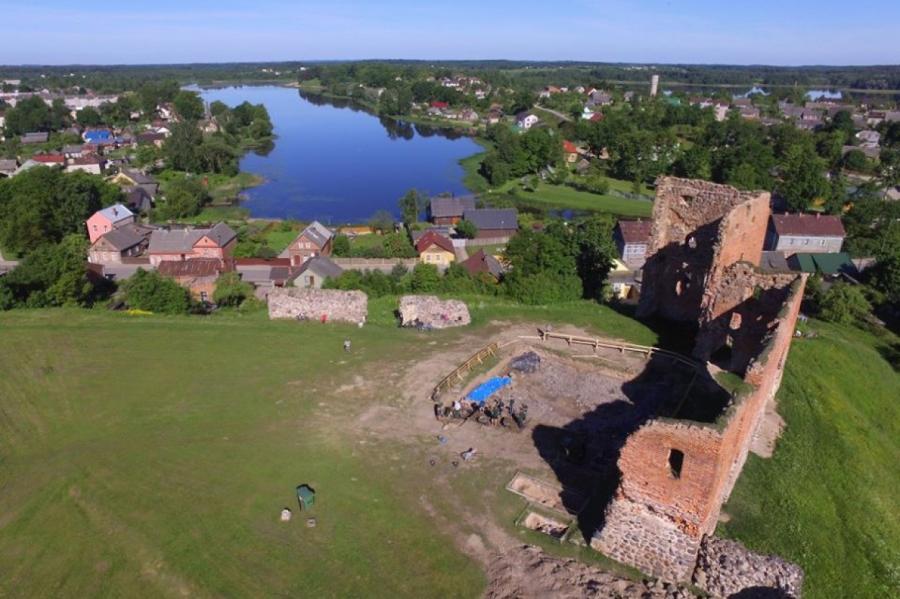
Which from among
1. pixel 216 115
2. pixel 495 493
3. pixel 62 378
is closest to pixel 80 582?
pixel 495 493


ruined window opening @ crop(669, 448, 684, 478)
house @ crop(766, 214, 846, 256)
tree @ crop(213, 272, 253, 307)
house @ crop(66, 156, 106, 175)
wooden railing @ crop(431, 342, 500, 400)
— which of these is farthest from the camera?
house @ crop(66, 156, 106, 175)

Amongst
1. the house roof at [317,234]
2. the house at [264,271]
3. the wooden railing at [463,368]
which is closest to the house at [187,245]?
the house at [264,271]

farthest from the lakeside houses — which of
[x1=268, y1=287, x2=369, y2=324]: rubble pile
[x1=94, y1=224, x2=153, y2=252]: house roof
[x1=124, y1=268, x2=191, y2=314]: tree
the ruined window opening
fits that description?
the ruined window opening

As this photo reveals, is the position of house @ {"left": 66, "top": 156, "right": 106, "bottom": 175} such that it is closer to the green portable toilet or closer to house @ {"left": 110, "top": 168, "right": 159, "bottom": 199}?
house @ {"left": 110, "top": 168, "right": 159, "bottom": 199}

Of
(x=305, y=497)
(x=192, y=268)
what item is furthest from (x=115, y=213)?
(x=305, y=497)

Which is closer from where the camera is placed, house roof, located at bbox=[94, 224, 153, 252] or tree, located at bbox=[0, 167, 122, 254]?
tree, located at bbox=[0, 167, 122, 254]
